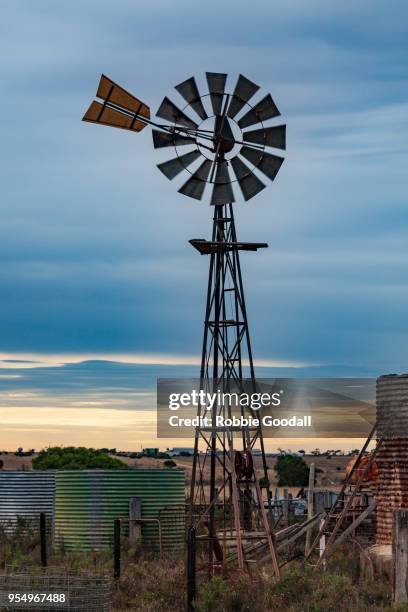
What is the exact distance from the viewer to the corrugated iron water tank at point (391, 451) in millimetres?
33094

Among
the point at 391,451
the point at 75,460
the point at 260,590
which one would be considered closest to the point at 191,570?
the point at 260,590

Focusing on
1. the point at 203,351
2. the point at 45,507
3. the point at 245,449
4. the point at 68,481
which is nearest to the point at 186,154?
the point at 203,351

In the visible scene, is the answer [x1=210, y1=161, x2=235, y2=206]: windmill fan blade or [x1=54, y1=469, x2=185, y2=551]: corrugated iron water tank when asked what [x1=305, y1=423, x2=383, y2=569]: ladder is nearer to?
[x1=54, y1=469, x2=185, y2=551]: corrugated iron water tank

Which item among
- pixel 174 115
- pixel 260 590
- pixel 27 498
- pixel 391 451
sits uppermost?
pixel 174 115

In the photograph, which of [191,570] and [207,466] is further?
[207,466]

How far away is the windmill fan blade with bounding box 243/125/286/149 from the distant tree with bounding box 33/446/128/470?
3918 centimetres

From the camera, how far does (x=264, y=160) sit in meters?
32.2

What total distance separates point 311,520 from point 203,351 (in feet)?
27.7

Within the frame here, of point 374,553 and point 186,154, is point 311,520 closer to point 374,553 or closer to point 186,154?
point 374,553

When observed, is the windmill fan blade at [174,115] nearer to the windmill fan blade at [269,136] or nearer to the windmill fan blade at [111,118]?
the windmill fan blade at [111,118]

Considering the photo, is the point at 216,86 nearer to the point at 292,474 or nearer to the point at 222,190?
the point at 222,190

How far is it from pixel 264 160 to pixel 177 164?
248 centimetres

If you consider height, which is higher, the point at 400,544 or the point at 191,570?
the point at 400,544

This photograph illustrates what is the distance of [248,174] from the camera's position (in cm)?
3206
